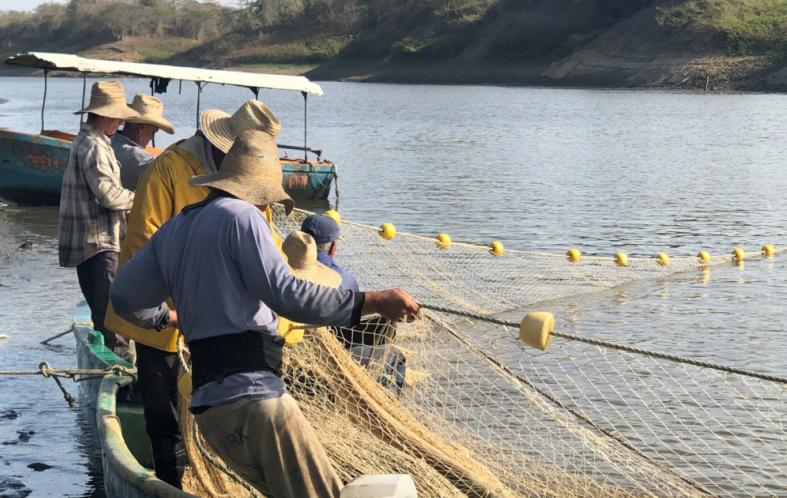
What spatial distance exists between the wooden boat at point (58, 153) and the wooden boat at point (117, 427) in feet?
28.5

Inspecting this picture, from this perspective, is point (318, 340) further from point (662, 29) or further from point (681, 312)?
point (662, 29)

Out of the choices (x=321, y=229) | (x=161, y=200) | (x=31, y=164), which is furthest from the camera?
(x=31, y=164)

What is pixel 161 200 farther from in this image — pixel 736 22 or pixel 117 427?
pixel 736 22

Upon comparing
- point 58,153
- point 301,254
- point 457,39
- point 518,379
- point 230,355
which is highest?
point 301,254

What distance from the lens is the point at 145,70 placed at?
15.9 m

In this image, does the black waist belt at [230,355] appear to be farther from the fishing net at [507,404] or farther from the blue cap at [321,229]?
the blue cap at [321,229]

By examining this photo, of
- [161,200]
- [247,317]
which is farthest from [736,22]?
[247,317]

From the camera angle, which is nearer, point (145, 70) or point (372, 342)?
point (372, 342)

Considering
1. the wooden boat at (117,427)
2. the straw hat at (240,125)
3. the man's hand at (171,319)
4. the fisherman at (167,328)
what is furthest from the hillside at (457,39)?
the man's hand at (171,319)

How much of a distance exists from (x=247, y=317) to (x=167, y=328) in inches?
41.6

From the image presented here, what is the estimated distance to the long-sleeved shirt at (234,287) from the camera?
3578mm

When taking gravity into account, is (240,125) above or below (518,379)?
above

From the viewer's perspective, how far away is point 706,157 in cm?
2944

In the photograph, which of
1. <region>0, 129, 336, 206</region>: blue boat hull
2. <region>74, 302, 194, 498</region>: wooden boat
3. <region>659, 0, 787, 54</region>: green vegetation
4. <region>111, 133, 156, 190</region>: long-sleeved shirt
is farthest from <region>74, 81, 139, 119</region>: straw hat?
<region>659, 0, 787, 54</region>: green vegetation
